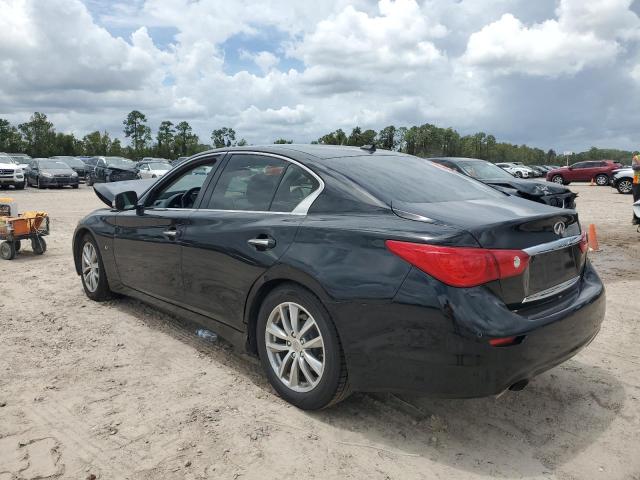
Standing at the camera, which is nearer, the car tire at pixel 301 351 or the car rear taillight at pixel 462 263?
the car rear taillight at pixel 462 263

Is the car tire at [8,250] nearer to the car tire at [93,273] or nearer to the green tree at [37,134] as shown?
the car tire at [93,273]

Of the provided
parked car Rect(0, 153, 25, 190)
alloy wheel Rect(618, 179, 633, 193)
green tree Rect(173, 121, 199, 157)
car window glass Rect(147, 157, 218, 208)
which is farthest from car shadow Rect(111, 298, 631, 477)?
green tree Rect(173, 121, 199, 157)

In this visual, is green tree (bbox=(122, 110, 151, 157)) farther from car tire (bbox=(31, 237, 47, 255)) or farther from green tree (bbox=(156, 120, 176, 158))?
car tire (bbox=(31, 237, 47, 255))

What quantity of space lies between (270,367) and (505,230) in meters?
1.65

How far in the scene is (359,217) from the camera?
3045mm

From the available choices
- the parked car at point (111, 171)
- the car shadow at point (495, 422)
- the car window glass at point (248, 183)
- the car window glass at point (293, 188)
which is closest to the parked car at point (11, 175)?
the parked car at point (111, 171)

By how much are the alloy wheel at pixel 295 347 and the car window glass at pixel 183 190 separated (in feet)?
4.54

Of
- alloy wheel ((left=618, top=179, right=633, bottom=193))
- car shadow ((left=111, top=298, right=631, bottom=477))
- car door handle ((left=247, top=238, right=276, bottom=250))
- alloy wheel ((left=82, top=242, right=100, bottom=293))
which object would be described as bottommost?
alloy wheel ((left=618, top=179, right=633, bottom=193))

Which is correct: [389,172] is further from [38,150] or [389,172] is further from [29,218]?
[38,150]

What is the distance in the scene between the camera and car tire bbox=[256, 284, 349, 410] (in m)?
3.01

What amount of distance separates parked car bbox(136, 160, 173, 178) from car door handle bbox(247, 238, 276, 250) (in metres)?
23.9

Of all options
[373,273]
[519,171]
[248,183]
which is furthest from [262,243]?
[519,171]

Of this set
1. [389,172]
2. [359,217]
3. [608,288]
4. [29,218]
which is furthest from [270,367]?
[29,218]

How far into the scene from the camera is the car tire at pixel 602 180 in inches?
1287
